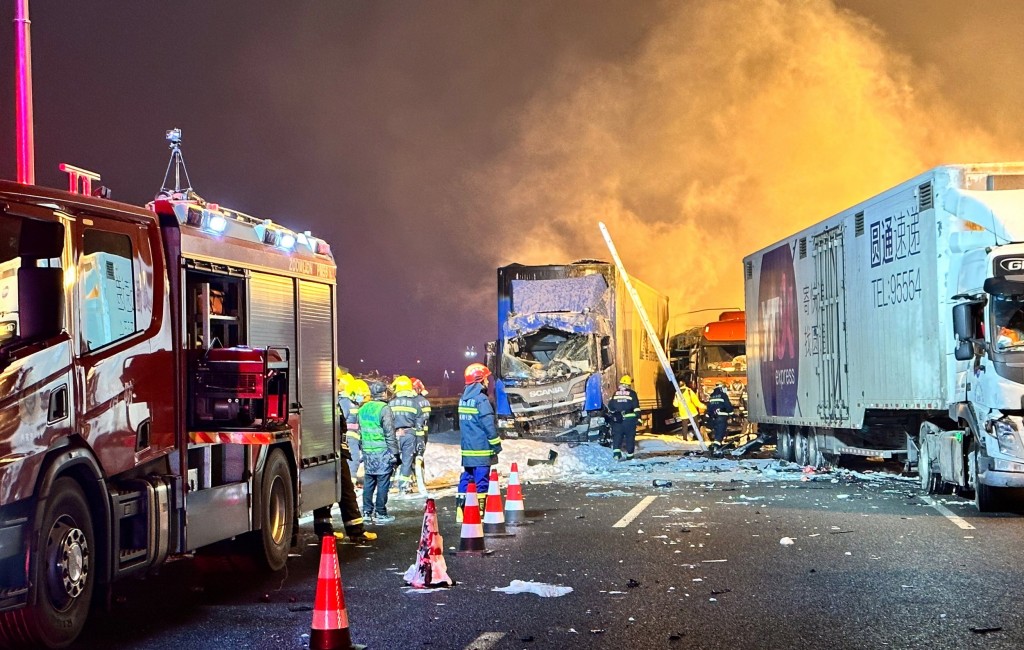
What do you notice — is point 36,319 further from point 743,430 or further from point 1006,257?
point 743,430

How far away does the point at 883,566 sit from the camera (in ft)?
33.3

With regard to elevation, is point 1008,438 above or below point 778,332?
below

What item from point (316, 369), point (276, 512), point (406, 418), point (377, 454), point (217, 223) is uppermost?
point (217, 223)

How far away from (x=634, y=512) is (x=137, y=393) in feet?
25.9

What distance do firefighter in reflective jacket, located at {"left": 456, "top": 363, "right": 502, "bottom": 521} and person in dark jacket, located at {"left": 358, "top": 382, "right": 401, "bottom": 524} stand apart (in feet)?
3.61

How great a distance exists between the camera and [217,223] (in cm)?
973

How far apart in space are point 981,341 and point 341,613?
9180 millimetres

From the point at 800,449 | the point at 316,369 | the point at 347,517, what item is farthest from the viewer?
the point at 800,449

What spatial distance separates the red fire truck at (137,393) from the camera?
6.98m

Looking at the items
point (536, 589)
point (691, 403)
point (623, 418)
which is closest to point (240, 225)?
point (536, 589)

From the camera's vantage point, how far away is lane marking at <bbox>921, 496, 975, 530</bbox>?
12.9 metres

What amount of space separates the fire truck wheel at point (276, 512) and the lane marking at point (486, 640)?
10.9ft

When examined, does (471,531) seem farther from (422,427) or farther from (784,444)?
(784,444)

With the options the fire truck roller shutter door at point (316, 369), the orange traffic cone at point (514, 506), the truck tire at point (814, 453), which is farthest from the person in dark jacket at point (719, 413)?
the fire truck roller shutter door at point (316, 369)
